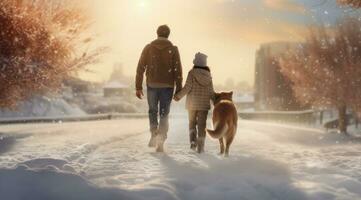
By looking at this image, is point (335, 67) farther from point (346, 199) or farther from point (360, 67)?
point (346, 199)

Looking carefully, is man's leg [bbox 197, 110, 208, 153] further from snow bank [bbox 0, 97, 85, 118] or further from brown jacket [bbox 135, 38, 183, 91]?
snow bank [bbox 0, 97, 85, 118]

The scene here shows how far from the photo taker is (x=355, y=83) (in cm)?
2986

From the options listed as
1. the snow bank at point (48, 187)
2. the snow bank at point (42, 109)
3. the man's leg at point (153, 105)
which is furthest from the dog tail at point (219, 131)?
the snow bank at point (42, 109)

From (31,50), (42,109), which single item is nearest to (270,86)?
(42,109)

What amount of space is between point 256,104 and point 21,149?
60.4m

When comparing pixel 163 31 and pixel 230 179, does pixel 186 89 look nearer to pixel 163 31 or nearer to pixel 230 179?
pixel 163 31

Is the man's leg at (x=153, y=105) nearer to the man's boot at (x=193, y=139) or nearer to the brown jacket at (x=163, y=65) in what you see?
the brown jacket at (x=163, y=65)

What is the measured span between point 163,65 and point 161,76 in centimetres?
21

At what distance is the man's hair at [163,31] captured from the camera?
979 centimetres

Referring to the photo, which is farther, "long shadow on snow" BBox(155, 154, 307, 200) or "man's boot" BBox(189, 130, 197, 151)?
"man's boot" BBox(189, 130, 197, 151)

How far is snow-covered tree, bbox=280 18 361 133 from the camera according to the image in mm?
30172

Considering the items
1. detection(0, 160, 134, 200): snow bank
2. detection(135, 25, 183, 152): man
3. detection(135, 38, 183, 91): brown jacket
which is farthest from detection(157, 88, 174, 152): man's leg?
detection(0, 160, 134, 200): snow bank

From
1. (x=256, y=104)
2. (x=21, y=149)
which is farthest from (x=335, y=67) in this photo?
(x=256, y=104)

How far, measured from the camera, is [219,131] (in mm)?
9250
